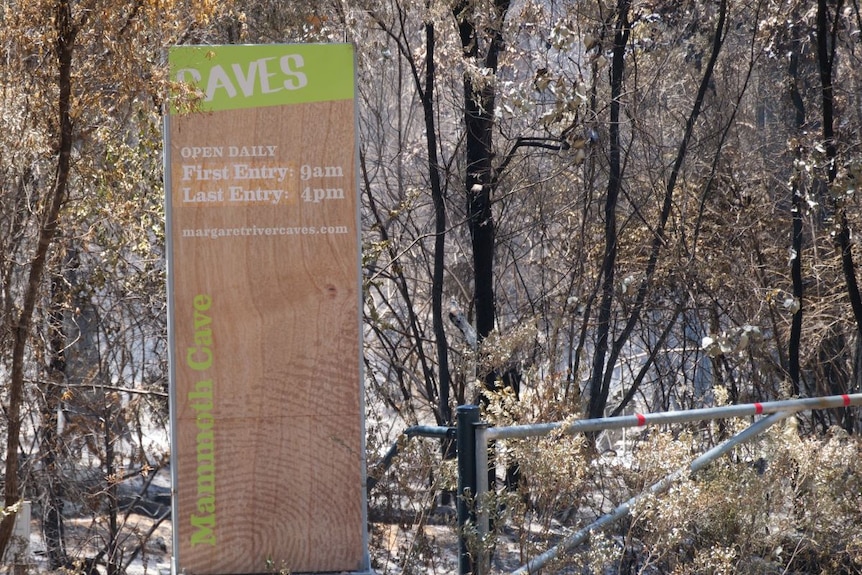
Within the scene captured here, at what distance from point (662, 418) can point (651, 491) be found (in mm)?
368

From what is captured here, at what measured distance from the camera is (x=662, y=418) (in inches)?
185

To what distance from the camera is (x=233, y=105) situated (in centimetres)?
458

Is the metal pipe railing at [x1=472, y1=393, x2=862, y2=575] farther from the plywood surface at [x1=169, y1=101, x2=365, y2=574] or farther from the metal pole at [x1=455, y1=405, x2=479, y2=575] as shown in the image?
the plywood surface at [x1=169, y1=101, x2=365, y2=574]

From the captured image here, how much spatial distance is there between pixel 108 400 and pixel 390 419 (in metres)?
2.97

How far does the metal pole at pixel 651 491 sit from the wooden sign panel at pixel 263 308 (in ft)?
3.10

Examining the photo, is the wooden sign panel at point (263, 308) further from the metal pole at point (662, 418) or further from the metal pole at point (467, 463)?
the metal pole at point (662, 418)

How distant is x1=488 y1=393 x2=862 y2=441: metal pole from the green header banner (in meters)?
1.74

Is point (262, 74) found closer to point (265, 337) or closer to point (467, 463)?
point (265, 337)

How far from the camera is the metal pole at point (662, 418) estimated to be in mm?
4305

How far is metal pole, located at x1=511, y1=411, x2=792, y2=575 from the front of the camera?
432 cm

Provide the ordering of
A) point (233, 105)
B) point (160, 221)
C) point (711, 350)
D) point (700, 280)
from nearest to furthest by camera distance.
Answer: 1. point (233, 105)
2. point (711, 350)
3. point (160, 221)
4. point (700, 280)

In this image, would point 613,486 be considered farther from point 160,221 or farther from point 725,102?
point 725,102

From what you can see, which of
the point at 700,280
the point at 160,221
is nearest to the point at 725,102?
the point at 700,280

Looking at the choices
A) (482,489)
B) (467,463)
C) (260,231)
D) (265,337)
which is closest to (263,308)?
(265,337)
